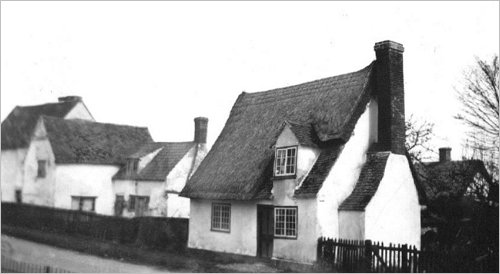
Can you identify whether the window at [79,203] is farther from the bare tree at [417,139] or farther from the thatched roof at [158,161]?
the bare tree at [417,139]

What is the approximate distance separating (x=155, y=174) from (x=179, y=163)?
62.2 inches

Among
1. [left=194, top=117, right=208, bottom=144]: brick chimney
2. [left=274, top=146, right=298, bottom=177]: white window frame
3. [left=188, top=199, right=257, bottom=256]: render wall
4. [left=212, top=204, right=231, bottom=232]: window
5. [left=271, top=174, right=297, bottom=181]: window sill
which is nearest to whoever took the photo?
[left=271, top=174, right=297, bottom=181]: window sill

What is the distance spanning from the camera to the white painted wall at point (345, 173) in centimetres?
1568

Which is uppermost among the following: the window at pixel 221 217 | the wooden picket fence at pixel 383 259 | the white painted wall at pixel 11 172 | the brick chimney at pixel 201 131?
the brick chimney at pixel 201 131

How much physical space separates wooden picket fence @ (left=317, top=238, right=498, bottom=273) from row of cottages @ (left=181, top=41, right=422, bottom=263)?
0.68 metres

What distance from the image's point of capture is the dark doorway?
1769cm

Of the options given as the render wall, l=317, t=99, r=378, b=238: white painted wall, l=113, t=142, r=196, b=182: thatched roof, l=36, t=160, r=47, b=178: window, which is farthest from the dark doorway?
l=113, t=142, r=196, b=182: thatched roof

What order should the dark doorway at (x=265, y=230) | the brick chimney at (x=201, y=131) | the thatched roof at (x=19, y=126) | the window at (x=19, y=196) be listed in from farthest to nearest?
the brick chimney at (x=201, y=131)
the dark doorway at (x=265, y=230)
the window at (x=19, y=196)
the thatched roof at (x=19, y=126)

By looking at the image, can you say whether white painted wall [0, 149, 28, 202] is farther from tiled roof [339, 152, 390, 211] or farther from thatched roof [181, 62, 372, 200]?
tiled roof [339, 152, 390, 211]

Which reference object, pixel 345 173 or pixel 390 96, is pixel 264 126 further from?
pixel 390 96

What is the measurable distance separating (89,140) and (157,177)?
6.65m

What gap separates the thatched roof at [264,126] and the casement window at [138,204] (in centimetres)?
1187

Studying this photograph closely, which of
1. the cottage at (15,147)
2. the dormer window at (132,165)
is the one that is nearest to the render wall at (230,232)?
the cottage at (15,147)

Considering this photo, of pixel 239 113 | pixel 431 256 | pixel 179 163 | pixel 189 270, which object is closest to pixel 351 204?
pixel 431 256
